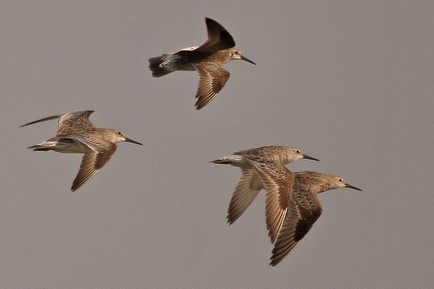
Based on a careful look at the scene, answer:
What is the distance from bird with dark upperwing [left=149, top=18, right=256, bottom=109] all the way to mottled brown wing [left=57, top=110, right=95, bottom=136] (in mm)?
1747

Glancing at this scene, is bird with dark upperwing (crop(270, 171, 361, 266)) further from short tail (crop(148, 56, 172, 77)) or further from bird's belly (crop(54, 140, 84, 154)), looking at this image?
short tail (crop(148, 56, 172, 77))

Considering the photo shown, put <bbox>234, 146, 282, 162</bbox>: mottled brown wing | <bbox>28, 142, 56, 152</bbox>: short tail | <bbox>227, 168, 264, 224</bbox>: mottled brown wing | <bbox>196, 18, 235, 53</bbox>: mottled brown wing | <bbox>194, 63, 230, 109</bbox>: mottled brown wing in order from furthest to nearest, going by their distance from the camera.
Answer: <bbox>196, 18, 235, 53</bbox>: mottled brown wing → <bbox>194, 63, 230, 109</bbox>: mottled brown wing → <bbox>227, 168, 264, 224</bbox>: mottled brown wing → <bbox>28, 142, 56, 152</bbox>: short tail → <bbox>234, 146, 282, 162</bbox>: mottled brown wing

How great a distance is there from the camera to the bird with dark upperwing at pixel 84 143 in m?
20.5

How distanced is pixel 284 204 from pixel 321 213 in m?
0.97

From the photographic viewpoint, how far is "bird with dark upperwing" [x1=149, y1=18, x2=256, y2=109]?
21891 millimetres

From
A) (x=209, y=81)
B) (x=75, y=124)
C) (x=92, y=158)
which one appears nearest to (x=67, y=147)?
(x=92, y=158)

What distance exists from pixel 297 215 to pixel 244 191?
1.72m

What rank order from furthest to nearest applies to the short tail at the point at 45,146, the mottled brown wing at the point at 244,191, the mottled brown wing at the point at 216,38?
the mottled brown wing at the point at 216,38 < the mottled brown wing at the point at 244,191 < the short tail at the point at 45,146

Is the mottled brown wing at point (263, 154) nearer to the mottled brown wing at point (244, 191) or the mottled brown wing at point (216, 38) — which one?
the mottled brown wing at point (244, 191)

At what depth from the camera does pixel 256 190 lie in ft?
69.5

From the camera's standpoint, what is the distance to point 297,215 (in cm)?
1973

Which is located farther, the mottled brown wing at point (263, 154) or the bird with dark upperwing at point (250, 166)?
the mottled brown wing at point (263, 154)

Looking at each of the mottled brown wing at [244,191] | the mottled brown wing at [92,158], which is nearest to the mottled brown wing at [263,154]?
the mottled brown wing at [244,191]

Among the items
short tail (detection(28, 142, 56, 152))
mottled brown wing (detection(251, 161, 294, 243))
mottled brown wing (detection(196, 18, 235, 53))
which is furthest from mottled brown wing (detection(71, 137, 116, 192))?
mottled brown wing (detection(196, 18, 235, 53))
